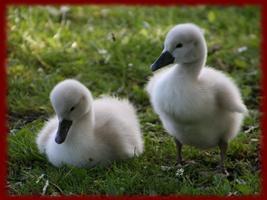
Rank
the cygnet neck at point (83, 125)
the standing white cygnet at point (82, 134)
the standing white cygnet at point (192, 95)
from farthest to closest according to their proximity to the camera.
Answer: the cygnet neck at point (83, 125), the standing white cygnet at point (82, 134), the standing white cygnet at point (192, 95)

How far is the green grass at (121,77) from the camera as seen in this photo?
4.47 m

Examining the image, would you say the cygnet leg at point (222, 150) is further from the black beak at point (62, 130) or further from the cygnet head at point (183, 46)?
the black beak at point (62, 130)

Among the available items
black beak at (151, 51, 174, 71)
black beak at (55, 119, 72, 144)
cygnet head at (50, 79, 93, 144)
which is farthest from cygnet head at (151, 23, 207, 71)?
black beak at (55, 119, 72, 144)

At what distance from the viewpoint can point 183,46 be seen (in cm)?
452

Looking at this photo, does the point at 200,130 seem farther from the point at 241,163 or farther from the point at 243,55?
the point at 243,55

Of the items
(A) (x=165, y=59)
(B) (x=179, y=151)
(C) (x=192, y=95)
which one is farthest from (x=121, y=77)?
(C) (x=192, y=95)

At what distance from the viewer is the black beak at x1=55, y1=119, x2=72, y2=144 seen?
4559 millimetres

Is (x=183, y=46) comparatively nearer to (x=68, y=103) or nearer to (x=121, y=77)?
(x=68, y=103)

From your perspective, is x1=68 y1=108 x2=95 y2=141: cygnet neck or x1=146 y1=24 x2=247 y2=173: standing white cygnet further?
x1=68 y1=108 x2=95 y2=141: cygnet neck

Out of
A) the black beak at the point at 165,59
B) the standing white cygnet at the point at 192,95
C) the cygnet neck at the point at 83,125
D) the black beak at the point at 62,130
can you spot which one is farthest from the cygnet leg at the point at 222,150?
the black beak at the point at 62,130

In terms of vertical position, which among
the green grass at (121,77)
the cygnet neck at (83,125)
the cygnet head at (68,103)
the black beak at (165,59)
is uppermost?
the black beak at (165,59)

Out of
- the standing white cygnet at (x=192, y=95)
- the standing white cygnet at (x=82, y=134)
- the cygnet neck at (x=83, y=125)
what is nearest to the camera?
the standing white cygnet at (x=192, y=95)

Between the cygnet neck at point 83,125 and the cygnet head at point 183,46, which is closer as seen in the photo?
the cygnet head at point 183,46

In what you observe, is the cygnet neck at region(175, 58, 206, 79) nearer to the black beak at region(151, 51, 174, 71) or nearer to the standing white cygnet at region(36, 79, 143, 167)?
the black beak at region(151, 51, 174, 71)
